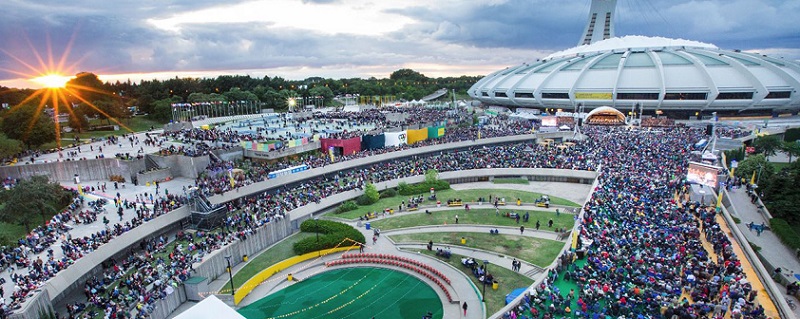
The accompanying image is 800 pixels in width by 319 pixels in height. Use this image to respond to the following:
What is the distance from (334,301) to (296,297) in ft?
6.90

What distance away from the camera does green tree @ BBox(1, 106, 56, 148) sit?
38.6 meters

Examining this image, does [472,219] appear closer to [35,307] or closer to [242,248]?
[242,248]

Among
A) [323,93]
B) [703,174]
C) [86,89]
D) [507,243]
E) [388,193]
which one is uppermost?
[86,89]

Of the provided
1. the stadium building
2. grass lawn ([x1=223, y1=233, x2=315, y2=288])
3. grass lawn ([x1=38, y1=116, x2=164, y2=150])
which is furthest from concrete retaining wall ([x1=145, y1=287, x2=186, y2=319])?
the stadium building

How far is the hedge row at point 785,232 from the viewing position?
24559mm

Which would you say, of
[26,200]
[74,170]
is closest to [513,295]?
[26,200]

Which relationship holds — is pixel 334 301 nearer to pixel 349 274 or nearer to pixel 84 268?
pixel 349 274

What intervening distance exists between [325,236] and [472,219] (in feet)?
36.5

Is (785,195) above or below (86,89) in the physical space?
below

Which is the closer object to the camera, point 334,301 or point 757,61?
point 334,301

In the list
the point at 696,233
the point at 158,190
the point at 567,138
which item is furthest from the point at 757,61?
the point at 158,190

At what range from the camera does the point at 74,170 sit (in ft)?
109

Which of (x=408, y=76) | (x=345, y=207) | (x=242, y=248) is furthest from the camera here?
(x=408, y=76)

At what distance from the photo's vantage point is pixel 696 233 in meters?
21.8
